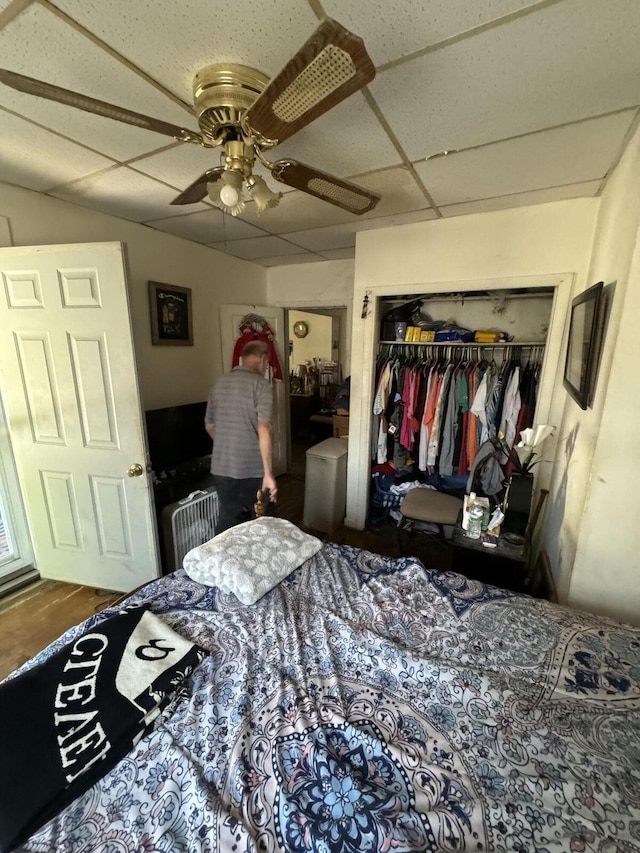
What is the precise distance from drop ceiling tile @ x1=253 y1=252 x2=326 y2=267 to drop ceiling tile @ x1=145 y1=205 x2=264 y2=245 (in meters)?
0.69

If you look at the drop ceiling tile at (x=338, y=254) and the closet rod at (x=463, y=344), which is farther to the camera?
the drop ceiling tile at (x=338, y=254)

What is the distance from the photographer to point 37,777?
2.45 feet

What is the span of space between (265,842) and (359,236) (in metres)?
3.00

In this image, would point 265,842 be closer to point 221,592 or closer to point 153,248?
point 221,592

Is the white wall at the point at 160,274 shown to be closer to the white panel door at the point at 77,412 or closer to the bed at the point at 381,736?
the white panel door at the point at 77,412

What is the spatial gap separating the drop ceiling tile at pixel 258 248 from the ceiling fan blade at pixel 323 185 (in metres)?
1.45

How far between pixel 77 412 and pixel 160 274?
1.37 meters

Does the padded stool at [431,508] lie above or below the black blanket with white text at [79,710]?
below

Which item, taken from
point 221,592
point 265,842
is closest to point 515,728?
point 265,842

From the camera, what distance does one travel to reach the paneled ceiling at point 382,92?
88 cm

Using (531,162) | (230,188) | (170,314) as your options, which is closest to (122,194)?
(170,314)

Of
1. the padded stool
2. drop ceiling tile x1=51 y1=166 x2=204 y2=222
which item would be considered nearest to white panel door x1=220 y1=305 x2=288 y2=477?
drop ceiling tile x1=51 y1=166 x2=204 y2=222

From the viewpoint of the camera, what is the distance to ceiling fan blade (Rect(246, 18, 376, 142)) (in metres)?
0.68

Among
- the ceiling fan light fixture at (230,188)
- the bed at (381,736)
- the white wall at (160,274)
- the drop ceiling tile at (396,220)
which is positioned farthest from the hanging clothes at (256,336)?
the bed at (381,736)
